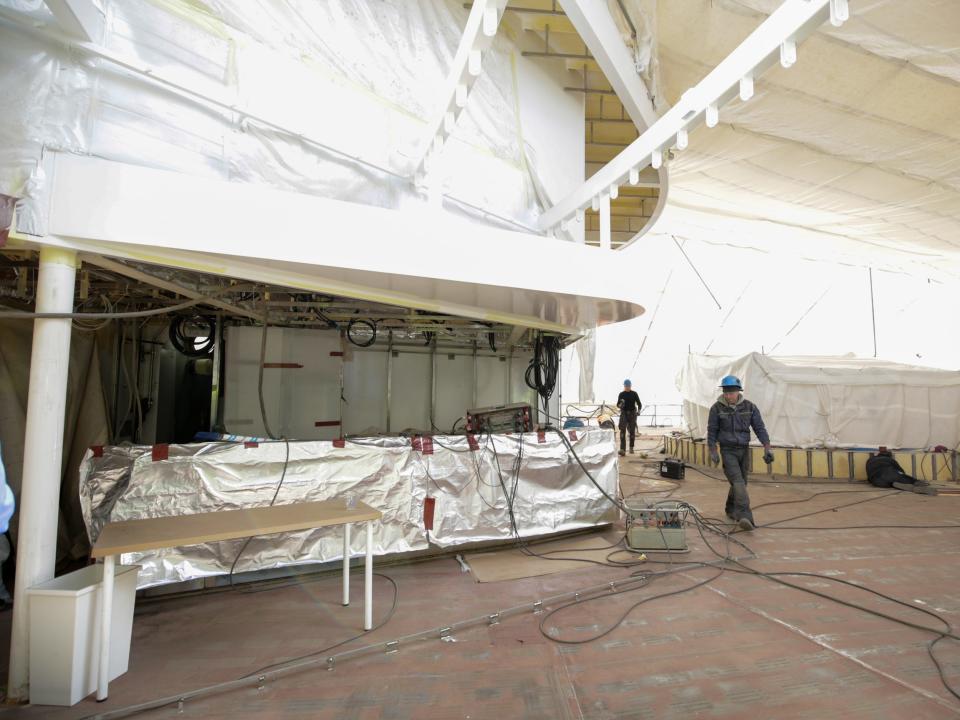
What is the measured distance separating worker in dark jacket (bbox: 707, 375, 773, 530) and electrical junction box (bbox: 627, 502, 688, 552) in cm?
106

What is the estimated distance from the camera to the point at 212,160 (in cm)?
286

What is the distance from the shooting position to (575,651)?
250 cm

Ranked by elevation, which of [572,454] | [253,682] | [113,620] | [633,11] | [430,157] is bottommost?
[253,682]

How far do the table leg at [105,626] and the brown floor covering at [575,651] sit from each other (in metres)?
0.07

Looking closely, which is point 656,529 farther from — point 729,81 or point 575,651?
point 729,81

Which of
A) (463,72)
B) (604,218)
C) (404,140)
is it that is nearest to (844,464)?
(604,218)

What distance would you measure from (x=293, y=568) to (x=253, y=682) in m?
1.44

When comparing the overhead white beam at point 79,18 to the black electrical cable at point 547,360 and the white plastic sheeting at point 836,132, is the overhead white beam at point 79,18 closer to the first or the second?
the white plastic sheeting at point 836,132

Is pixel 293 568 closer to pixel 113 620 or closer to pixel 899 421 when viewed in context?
pixel 113 620

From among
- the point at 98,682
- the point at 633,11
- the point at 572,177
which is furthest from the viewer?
the point at 572,177

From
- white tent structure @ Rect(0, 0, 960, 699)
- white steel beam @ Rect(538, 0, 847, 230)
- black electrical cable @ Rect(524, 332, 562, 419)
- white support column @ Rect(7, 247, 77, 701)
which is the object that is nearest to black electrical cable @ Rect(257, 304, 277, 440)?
white tent structure @ Rect(0, 0, 960, 699)

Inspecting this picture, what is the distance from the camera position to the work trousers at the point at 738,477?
4.81 meters

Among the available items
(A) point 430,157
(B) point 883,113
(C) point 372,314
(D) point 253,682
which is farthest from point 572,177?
(D) point 253,682

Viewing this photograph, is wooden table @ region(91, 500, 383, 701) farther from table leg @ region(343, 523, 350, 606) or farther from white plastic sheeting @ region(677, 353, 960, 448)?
white plastic sheeting @ region(677, 353, 960, 448)
